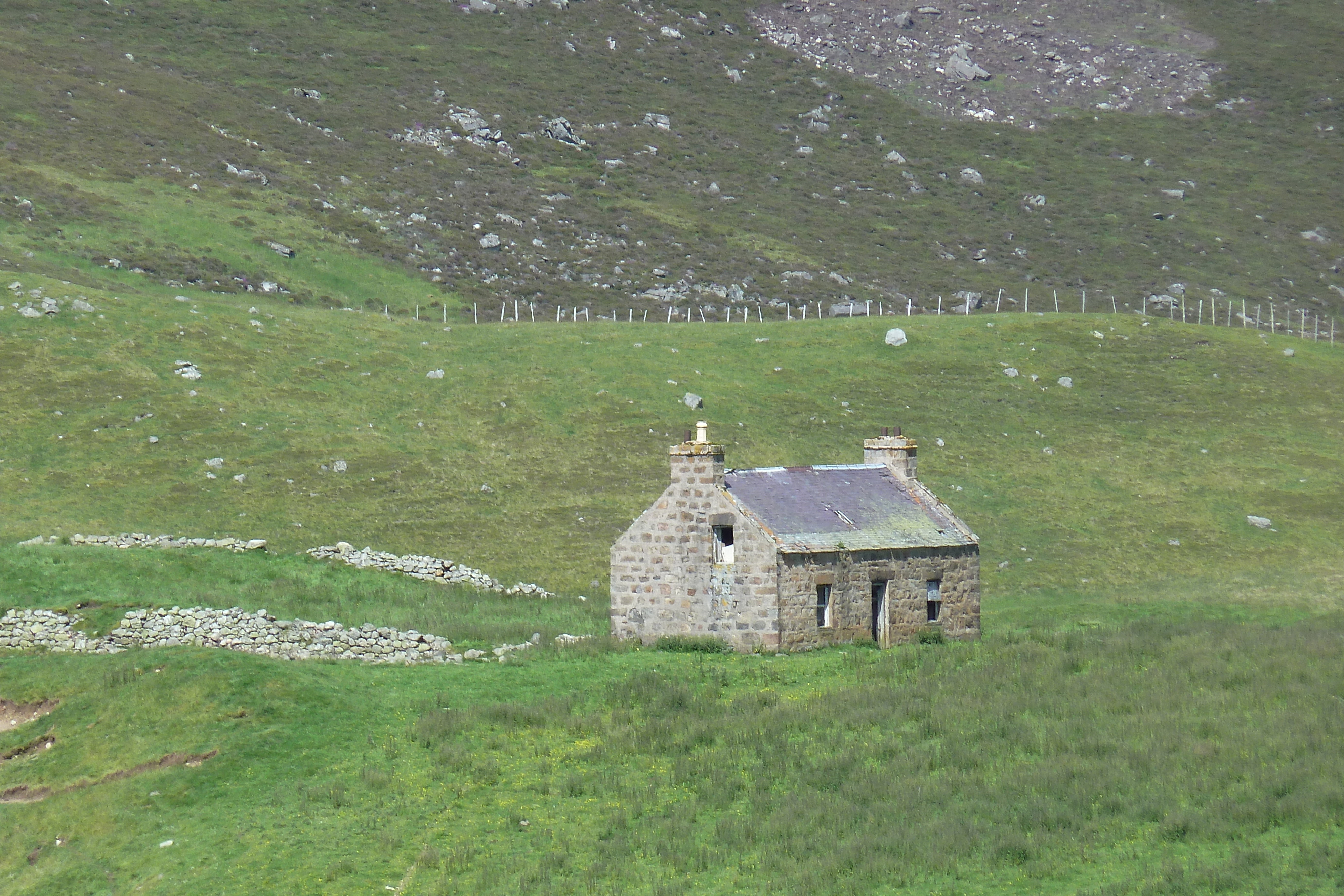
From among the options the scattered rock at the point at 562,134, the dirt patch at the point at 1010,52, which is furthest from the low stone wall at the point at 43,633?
the dirt patch at the point at 1010,52

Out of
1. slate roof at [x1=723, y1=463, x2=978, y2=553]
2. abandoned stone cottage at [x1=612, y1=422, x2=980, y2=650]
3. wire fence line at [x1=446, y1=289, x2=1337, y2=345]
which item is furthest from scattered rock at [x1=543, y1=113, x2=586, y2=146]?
abandoned stone cottage at [x1=612, y1=422, x2=980, y2=650]

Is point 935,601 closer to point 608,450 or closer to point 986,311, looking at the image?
point 608,450

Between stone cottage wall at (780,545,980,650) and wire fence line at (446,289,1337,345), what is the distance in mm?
57121

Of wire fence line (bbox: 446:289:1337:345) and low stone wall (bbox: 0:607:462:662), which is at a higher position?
wire fence line (bbox: 446:289:1337:345)

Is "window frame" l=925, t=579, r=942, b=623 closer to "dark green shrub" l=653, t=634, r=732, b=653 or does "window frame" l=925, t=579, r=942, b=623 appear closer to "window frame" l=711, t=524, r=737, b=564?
"window frame" l=711, t=524, r=737, b=564

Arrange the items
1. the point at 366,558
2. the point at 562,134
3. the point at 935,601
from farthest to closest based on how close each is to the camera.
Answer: the point at 562,134
the point at 366,558
the point at 935,601

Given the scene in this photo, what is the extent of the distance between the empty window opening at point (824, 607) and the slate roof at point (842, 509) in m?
1.10

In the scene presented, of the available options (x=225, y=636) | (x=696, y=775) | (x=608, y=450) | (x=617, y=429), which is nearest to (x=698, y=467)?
(x=696, y=775)

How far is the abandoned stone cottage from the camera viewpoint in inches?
1506

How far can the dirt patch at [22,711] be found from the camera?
31781mm

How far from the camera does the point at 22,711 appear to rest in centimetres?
3209

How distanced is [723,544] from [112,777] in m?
15.9

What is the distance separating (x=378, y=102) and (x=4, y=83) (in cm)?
3632

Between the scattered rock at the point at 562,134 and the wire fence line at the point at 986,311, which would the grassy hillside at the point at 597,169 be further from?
the wire fence line at the point at 986,311
